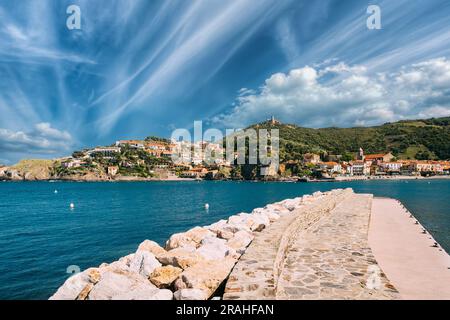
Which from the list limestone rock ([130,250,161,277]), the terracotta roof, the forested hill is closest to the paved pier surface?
limestone rock ([130,250,161,277])

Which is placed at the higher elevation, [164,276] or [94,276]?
[164,276]

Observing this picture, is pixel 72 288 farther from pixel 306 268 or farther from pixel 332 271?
pixel 332 271

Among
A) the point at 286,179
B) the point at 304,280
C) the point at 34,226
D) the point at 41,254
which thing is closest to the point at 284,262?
the point at 304,280

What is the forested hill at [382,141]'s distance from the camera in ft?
504

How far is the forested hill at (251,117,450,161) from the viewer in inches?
6053

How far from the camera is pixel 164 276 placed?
7.12m

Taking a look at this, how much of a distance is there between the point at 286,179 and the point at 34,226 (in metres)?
126

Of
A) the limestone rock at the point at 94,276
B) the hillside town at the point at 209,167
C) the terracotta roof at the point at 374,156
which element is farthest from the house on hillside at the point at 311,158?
the limestone rock at the point at 94,276

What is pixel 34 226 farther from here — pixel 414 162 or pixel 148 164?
pixel 414 162

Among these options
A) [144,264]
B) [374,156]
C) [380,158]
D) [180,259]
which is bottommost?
[144,264]

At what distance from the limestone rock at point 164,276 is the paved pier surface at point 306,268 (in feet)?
6.48

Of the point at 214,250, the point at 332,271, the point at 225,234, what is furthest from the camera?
the point at 225,234

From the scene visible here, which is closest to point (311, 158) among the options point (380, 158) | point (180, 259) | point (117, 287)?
point (380, 158)

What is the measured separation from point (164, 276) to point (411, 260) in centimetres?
824
